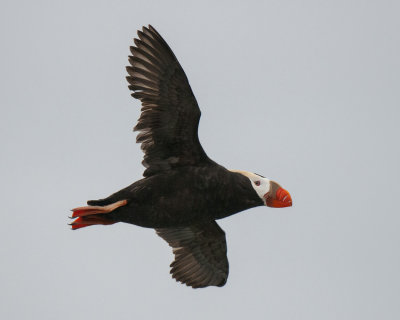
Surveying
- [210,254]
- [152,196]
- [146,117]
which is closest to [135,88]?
[146,117]

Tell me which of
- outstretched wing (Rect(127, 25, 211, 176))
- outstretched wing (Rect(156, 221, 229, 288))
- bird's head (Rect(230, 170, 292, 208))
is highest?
outstretched wing (Rect(127, 25, 211, 176))

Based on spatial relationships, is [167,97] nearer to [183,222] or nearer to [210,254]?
[183,222]

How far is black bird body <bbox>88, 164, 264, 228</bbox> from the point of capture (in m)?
12.8

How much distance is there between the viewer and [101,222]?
42.9 ft

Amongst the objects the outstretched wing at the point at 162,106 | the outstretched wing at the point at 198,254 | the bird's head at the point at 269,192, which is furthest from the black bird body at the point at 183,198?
the outstretched wing at the point at 198,254

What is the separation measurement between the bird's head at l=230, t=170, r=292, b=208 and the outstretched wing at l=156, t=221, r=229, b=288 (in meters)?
1.59

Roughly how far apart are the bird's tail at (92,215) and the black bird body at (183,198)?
0.08m

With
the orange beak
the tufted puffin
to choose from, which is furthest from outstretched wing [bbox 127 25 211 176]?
the orange beak

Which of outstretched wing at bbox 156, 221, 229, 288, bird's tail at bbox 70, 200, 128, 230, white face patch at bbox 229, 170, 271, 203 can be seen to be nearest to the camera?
bird's tail at bbox 70, 200, 128, 230

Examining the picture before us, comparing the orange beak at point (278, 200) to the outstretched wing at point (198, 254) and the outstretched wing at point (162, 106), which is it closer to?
the outstretched wing at point (162, 106)

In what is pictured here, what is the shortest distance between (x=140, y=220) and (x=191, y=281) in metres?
2.27

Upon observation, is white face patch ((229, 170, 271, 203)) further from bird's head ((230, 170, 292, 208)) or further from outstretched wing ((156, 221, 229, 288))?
outstretched wing ((156, 221, 229, 288))

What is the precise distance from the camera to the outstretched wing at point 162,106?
12.9 meters

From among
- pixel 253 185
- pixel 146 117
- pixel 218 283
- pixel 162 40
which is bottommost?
pixel 218 283
